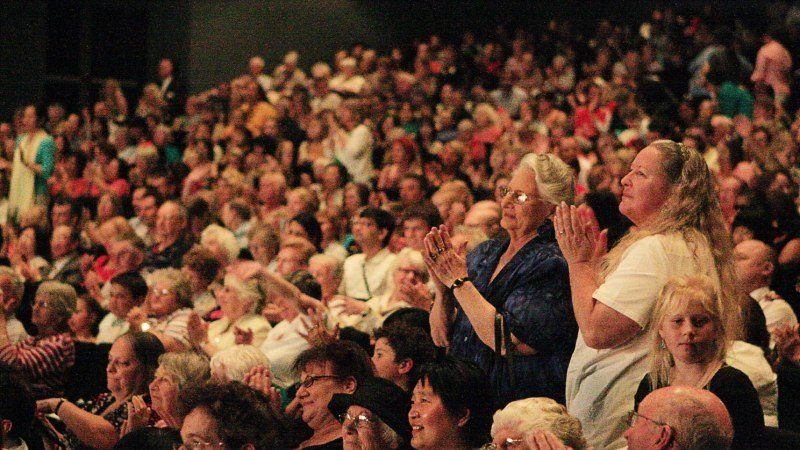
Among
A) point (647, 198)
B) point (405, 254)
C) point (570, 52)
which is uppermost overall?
point (570, 52)

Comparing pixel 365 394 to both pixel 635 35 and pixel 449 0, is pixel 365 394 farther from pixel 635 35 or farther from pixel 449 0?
pixel 449 0

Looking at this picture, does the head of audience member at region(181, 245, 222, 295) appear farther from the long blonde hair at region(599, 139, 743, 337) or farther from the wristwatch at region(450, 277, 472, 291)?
A: the long blonde hair at region(599, 139, 743, 337)

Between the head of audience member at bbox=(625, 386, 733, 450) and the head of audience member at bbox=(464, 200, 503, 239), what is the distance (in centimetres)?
315

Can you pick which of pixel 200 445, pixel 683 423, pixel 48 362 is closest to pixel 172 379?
pixel 200 445

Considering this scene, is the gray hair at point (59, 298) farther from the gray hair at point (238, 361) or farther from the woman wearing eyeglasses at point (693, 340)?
the woman wearing eyeglasses at point (693, 340)

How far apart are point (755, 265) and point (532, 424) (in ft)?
8.12

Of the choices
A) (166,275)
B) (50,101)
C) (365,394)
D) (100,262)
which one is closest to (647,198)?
(365,394)

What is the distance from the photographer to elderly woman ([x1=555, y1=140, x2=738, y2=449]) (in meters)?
2.85

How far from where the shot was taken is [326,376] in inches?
148

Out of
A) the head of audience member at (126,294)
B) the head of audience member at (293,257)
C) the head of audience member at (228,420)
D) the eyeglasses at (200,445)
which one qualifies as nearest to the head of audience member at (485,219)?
the head of audience member at (293,257)

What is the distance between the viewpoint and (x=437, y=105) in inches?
494

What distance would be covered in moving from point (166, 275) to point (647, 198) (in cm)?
336

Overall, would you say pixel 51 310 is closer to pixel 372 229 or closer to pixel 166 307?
pixel 166 307

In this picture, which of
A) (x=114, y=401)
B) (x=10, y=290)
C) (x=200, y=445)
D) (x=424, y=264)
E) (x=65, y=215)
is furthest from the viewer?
(x=65, y=215)
